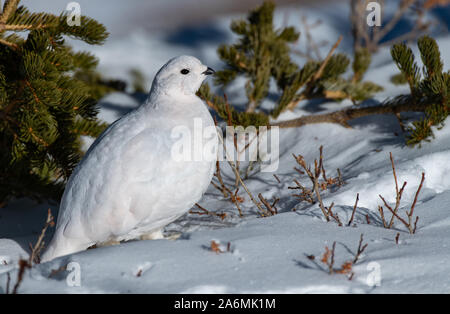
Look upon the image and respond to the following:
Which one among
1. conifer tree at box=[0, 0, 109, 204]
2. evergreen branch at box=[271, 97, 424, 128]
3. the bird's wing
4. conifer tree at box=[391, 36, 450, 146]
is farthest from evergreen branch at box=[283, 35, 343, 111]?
the bird's wing

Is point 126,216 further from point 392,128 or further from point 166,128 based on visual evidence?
point 392,128

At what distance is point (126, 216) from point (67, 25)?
1.33 m

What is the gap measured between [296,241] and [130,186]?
84cm

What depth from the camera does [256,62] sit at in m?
4.57

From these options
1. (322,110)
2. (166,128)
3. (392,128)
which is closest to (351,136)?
(392,128)

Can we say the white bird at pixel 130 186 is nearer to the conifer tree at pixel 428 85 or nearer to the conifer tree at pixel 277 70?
the conifer tree at pixel 277 70

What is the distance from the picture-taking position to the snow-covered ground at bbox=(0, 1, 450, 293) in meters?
2.06

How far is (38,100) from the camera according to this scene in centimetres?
303

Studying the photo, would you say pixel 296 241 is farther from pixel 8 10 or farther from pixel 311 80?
pixel 311 80

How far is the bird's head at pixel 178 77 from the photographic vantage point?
2822mm

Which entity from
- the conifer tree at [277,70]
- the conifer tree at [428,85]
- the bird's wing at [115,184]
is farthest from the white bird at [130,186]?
the conifer tree at [428,85]

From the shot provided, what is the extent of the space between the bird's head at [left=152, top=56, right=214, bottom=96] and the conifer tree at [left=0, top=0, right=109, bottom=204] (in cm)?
67

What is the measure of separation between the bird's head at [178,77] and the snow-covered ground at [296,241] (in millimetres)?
796

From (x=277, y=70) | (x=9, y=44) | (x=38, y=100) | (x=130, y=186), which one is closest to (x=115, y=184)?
(x=130, y=186)
